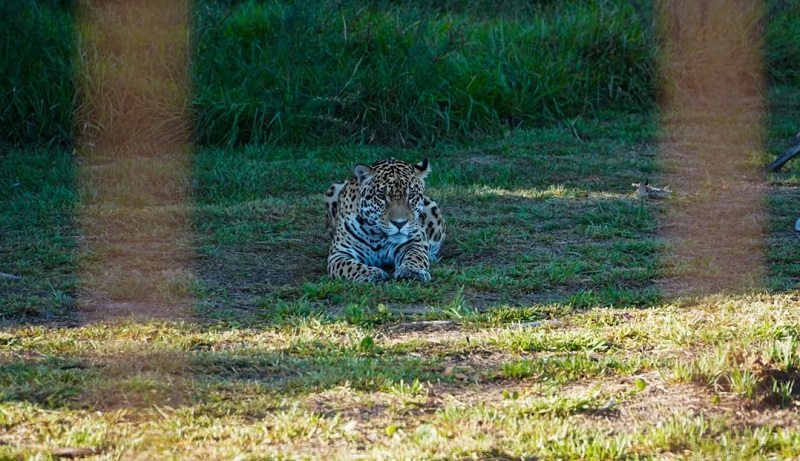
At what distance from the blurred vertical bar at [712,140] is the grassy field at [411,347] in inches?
8.9

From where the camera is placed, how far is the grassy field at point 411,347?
4.41 meters

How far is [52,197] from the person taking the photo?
10.4m

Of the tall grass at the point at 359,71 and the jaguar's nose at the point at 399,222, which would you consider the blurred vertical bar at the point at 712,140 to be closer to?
the tall grass at the point at 359,71

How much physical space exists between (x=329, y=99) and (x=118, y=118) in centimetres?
231

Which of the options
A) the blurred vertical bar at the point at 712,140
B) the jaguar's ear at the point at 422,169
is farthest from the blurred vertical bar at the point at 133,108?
the blurred vertical bar at the point at 712,140

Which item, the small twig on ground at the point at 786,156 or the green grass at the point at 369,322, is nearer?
the green grass at the point at 369,322

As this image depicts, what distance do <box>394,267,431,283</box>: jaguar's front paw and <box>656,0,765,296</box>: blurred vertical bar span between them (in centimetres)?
157

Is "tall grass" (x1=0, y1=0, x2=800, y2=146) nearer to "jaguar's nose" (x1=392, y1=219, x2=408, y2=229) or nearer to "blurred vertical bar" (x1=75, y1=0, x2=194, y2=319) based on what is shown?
"blurred vertical bar" (x1=75, y1=0, x2=194, y2=319)

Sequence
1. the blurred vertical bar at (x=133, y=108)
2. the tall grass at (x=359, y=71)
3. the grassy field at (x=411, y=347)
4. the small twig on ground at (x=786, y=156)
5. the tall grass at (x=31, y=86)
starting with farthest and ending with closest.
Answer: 1. the tall grass at (x=359, y=71)
2. the tall grass at (x=31, y=86)
3. the small twig on ground at (x=786, y=156)
4. the blurred vertical bar at (x=133, y=108)
5. the grassy field at (x=411, y=347)

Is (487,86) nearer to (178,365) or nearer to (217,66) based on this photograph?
(217,66)

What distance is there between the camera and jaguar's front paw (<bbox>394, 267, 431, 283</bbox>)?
7589mm

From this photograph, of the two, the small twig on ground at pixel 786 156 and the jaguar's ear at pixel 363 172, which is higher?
the jaguar's ear at pixel 363 172

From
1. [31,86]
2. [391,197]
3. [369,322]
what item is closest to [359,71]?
[31,86]

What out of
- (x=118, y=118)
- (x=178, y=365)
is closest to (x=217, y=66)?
(x=118, y=118)
